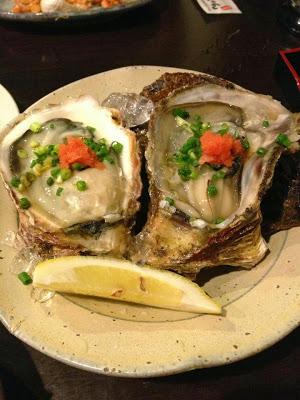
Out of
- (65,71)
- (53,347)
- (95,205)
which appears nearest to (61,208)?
(95,205)

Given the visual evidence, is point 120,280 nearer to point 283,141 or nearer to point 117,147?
point 117,147

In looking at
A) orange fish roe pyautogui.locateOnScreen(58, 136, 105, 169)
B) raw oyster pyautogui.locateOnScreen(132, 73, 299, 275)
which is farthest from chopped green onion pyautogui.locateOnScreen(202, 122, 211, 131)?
orange fish roe pyautogui.locateOnScreen(58, 136, 105, 169)

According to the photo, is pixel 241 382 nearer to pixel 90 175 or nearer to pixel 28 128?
pixel 90 175

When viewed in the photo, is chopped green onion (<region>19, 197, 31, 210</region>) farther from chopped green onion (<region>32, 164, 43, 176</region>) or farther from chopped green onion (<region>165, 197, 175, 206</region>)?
chopped green onion (<region>165, 197, 175, 206</region>)

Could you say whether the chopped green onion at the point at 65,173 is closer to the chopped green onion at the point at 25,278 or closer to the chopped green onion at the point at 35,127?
the chopped green onion at the point at 35,127

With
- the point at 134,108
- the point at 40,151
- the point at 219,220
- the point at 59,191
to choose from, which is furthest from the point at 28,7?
the point at 219,220

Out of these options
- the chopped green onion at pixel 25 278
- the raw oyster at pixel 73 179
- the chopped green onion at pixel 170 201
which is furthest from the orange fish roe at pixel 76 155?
the chopped green onion at pixel 25 278
